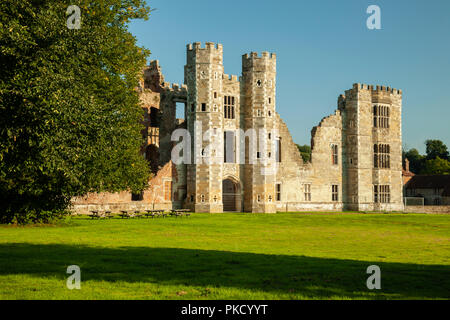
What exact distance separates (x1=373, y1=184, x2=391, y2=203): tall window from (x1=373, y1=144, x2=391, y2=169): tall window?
241cm

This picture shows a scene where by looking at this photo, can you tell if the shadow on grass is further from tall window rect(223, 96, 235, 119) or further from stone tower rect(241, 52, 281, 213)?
tall window rect(223, 96, 235, 119)

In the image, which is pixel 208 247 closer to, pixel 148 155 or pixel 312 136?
pixel 148 155

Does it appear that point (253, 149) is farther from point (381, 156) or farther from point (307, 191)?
point (381, 156)

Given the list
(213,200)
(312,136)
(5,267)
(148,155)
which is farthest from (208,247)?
(312,136)

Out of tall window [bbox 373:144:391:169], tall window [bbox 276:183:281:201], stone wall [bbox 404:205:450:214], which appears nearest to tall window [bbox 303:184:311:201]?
tall window [bbox 276:183:281:201]

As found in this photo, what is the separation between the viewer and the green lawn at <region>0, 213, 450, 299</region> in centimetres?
905

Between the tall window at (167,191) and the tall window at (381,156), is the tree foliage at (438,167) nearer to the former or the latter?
the tall window at (381,156)

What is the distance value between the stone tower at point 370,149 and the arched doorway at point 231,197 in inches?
548

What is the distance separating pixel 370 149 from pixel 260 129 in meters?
16.3

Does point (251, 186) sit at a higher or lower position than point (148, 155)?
lower

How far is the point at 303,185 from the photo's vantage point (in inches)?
2023

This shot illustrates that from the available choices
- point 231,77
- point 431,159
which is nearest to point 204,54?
point 231,77

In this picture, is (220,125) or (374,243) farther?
(220,125)

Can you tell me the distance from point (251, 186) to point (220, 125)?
6.83 m
